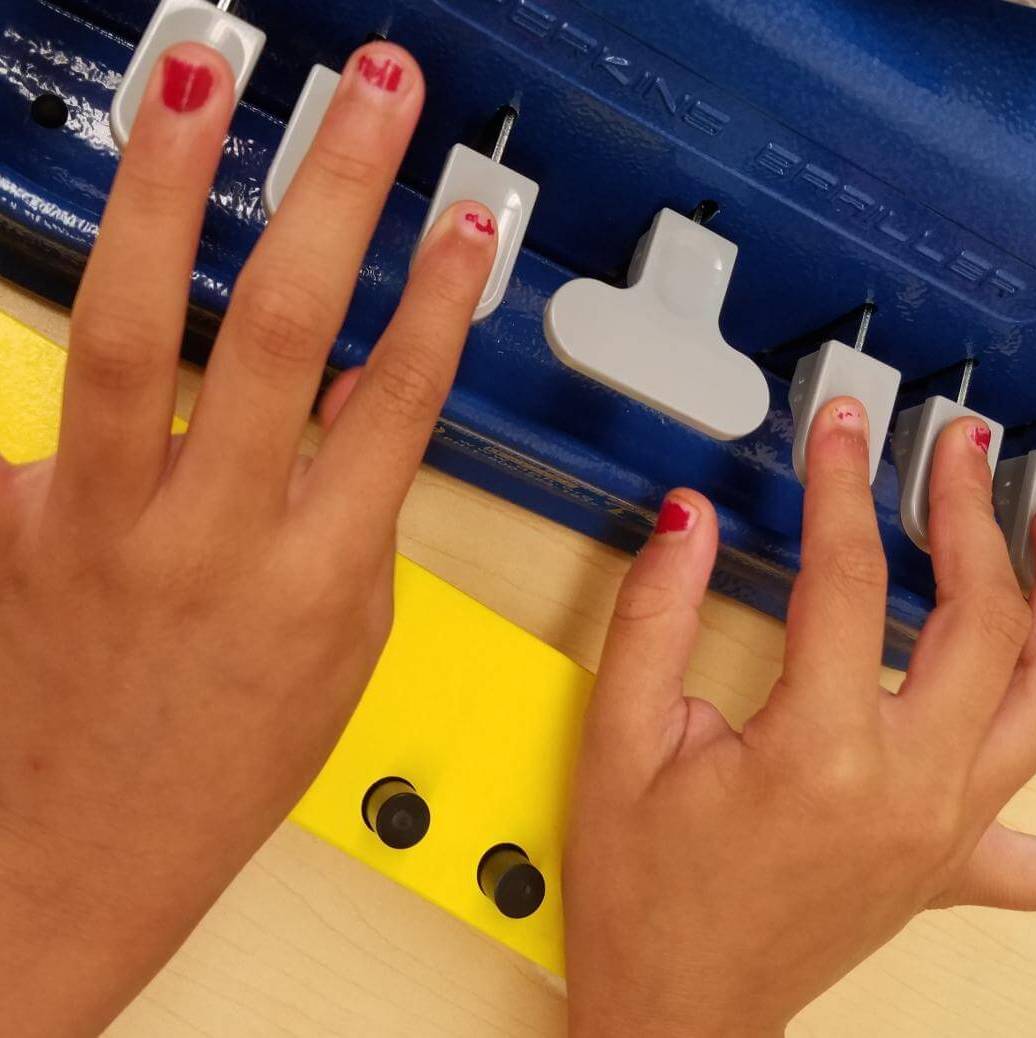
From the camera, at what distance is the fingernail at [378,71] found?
1.14ft

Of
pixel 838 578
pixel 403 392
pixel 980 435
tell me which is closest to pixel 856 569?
pixel 838 578

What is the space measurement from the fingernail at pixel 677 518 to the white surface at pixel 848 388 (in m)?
0.07

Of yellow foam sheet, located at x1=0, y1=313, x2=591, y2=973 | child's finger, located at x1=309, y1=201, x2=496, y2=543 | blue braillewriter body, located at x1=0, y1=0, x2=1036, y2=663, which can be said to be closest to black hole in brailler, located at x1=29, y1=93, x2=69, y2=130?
blue braillewriter body, located at x1=0, y1=0, x2=1036, y2=663

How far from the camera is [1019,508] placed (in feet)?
1.79

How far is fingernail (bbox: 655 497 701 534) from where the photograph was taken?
1.49ft

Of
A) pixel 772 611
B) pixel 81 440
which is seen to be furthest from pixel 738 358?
pixel 81 440

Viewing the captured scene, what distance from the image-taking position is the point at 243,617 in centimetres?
36

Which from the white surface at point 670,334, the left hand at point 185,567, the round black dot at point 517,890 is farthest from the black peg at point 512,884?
the white surface at point 670,334

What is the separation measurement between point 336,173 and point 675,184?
18 cm

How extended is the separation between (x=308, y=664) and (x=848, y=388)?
0.98 ft

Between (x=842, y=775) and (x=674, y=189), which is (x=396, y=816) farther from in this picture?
(x=674, y=189)

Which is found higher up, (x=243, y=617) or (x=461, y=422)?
(x=461, y=422)

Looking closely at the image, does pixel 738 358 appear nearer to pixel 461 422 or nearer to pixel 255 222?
pixel 461 422

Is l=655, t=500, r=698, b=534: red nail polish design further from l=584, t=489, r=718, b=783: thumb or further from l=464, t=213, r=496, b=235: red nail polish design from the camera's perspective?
l=464, t=213, r=496, b=235: red nail polish design
